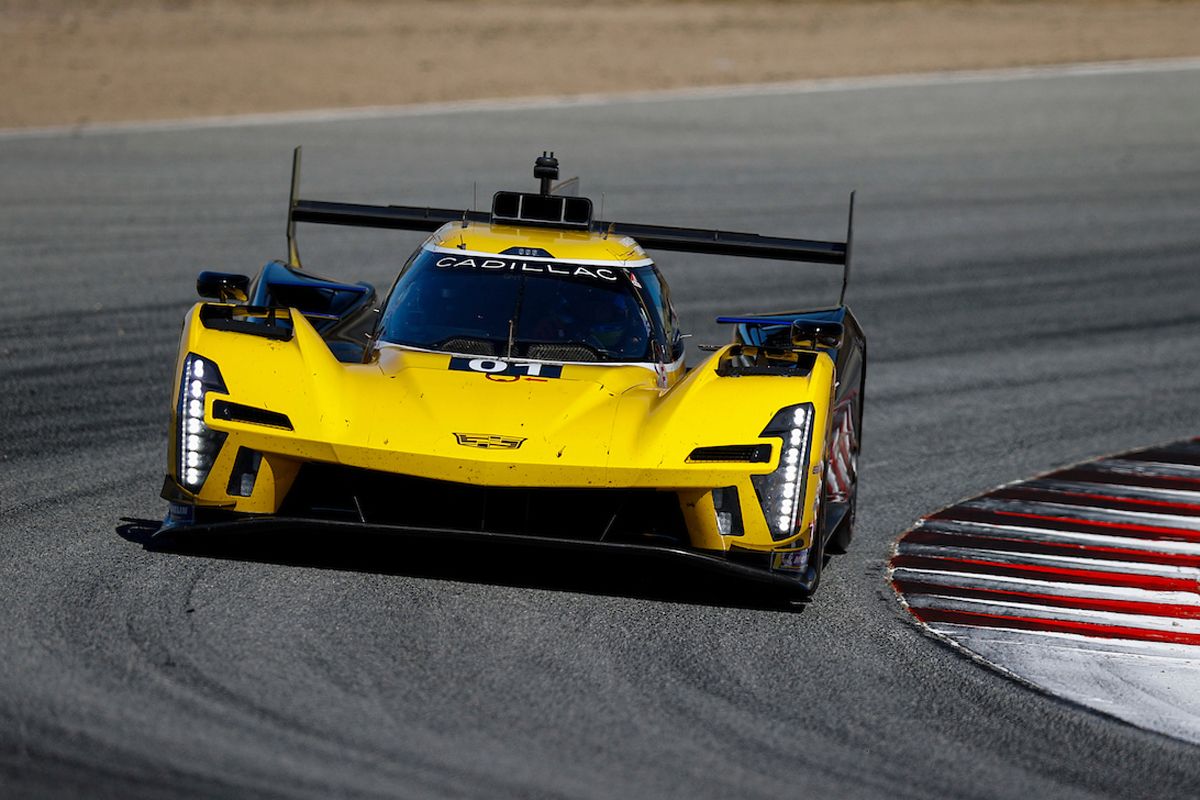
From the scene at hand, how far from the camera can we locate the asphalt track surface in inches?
219

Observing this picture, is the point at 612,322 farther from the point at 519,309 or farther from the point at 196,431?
the point at 196,431

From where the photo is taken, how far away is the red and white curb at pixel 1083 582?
6.95 m

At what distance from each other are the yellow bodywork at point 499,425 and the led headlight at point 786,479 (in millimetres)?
36

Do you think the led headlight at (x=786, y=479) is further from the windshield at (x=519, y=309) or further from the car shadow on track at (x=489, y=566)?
the windshield at (x=519, y=309)

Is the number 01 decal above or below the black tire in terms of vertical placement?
above

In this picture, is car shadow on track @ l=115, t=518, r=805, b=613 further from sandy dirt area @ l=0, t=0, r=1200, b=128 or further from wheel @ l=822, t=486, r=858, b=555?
sandy dirt area @ l=0, t=0, r=1200, b=128

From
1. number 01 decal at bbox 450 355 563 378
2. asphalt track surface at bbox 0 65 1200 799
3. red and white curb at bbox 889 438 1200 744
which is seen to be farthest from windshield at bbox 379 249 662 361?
red and white curb at bbox 889 438 1200 744

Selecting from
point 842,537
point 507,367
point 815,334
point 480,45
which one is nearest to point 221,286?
point 507,367

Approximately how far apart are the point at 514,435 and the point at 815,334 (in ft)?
5.90

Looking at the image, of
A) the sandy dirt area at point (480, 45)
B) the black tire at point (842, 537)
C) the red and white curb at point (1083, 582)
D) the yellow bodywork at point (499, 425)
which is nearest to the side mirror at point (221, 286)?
the yellow bodywork at point (499, 425)

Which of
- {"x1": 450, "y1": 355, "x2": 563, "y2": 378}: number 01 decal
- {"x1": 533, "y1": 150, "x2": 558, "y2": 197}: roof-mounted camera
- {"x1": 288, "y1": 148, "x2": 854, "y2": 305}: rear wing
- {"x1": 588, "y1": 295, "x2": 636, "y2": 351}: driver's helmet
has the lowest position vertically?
{"x1": 450, "y1": 355, "x2": 563, "y2": 378}: number 01 decal

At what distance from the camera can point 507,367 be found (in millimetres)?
8047

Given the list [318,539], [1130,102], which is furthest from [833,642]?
[1130,102]

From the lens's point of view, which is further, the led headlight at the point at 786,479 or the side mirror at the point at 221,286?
the side mirror at the point at 221,286
